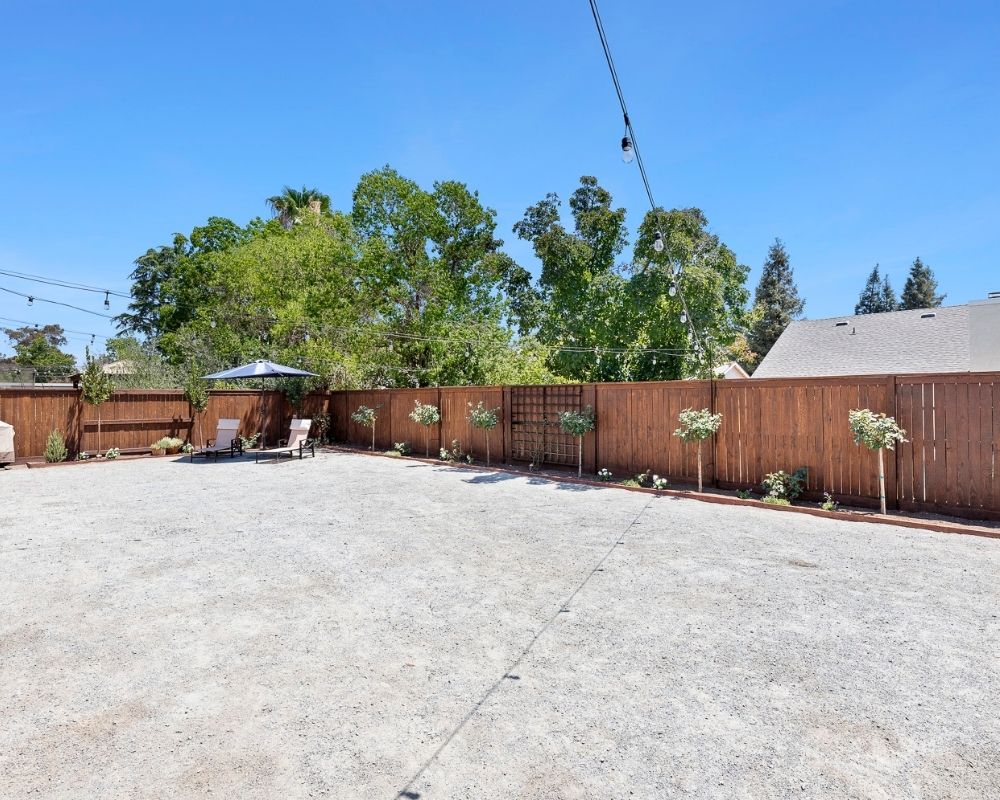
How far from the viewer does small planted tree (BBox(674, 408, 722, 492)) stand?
272 inches

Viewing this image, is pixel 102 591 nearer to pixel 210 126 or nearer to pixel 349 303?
pixel 210 126

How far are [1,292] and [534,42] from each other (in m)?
15.6

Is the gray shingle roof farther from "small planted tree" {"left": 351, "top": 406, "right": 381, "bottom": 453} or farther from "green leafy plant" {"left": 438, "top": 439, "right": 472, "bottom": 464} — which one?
"small planted tree" {"left": 351, "top": 406, "right": 381, "bottom": 453}

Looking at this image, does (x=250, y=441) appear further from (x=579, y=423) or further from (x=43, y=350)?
(x=43, y=350)

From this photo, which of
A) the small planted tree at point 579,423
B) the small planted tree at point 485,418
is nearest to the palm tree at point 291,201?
the small planted tree at point 485,418

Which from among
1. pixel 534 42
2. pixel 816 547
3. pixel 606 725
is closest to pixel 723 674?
pixel 606 725

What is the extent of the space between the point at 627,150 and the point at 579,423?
4432 millimetres

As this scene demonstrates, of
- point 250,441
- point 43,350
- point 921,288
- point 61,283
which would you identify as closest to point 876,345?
point 250,441

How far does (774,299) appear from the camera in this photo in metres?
33.8

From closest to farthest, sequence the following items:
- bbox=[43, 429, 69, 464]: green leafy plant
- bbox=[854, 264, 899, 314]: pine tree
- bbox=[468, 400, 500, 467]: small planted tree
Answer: bbox=[468, 400, 500, 467]: small planted tree, bbox=[43, 429, 69, 464]: green leafy plant, bbox=[854, 264, 899, 314]: pine tree

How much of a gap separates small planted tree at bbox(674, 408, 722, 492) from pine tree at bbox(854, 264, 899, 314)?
43.5 m

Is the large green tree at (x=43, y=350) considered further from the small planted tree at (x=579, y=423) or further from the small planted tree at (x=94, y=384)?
the small planted tree at (x=579, y=423)

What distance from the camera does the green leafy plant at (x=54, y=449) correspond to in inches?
423

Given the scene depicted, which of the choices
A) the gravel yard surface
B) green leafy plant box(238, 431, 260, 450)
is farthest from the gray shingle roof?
green leafy plant box(238, 431, 260, 450)
